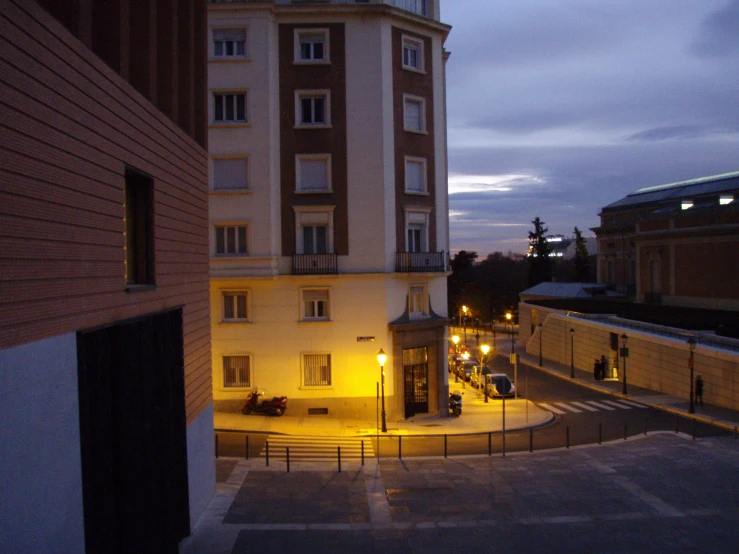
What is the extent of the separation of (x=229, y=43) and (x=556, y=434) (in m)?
21.0

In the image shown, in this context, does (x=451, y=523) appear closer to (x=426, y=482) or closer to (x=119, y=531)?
(x=426, y=482)

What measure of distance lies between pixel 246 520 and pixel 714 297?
164 ft

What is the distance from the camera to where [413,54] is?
30078 millimetres

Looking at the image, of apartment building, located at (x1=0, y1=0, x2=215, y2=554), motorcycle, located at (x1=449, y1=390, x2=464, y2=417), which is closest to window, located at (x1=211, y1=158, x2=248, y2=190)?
motorcycle, located at (x1=449, y1=390, x2=464, y2=417)

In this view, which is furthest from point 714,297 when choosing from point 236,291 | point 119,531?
point 119,531

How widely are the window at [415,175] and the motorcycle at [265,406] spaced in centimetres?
1071

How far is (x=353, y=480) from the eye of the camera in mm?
17859

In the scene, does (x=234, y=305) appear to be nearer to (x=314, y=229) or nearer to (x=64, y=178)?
(x=314, y=229)

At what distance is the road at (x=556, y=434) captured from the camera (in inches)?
880

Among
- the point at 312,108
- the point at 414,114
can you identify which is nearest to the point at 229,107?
the point at 312,108

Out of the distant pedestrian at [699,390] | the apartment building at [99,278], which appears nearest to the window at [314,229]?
the apartment building at [99,278]

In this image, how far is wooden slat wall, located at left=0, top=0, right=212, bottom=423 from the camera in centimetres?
662

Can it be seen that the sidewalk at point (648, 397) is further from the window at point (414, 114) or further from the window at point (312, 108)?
the window at point (312, 108)

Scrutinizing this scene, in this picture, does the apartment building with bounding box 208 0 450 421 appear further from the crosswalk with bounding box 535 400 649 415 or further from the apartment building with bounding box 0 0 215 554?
the apartment building with bounding box 0 0 215 554
